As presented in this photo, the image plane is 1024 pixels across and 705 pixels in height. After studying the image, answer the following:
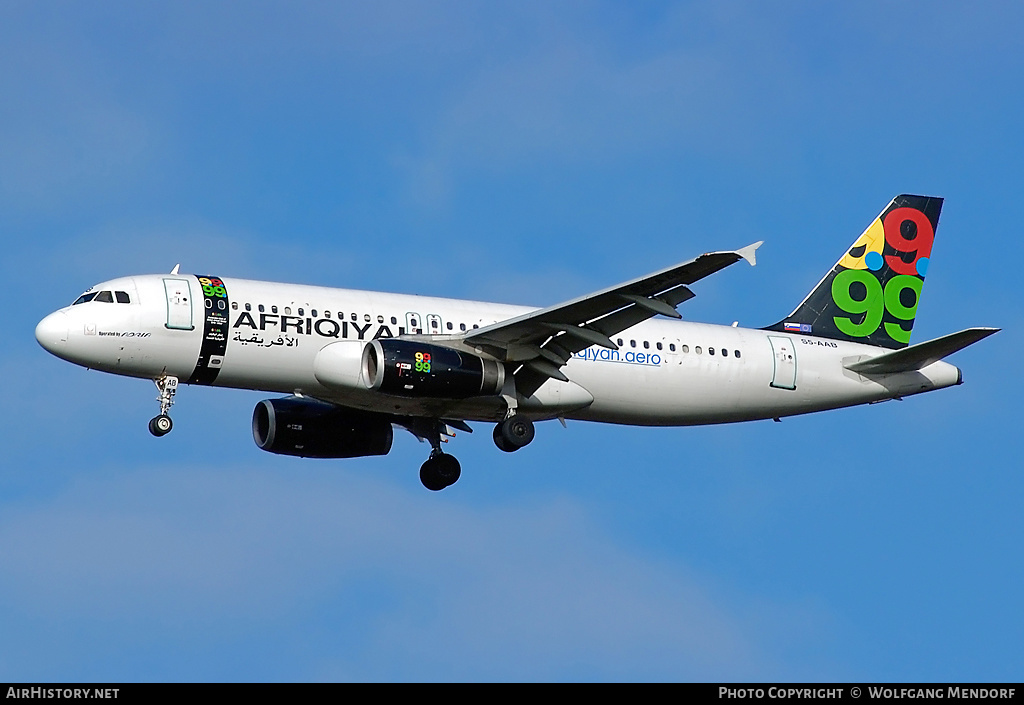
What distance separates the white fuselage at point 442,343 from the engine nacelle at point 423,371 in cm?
62

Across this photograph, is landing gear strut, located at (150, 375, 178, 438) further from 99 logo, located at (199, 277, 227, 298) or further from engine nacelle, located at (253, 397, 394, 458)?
engine nacelle, located at (253, 397, 394, 458)

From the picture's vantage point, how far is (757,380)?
147 ft

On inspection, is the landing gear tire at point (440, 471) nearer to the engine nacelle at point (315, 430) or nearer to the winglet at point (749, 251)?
the engine nacelle at point (315, 430)

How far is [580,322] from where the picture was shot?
39.6 meters

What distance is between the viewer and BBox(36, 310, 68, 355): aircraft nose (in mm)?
38719

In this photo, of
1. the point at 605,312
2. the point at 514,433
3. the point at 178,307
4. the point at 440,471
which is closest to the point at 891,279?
the point at 605,312

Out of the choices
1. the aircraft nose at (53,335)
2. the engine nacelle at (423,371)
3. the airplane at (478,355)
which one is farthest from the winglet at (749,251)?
the aircraft nose at (53,335)

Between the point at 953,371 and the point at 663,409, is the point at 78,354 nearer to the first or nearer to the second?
the point at 663,409

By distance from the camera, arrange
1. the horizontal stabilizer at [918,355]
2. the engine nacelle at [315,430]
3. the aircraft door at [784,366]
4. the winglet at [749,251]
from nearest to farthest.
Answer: the winglet at [749,251] → the horizontal stabilizer at [918,355] → the engine nacelle at [315,430] → the aircraft door at [784,366]

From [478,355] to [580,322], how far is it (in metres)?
2.70

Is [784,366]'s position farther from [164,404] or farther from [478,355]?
[164,404]

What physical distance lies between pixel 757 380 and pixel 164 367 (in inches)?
634

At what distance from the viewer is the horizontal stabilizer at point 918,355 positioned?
42062mm

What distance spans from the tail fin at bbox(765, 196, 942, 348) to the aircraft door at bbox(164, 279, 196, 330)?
17.1 meters
